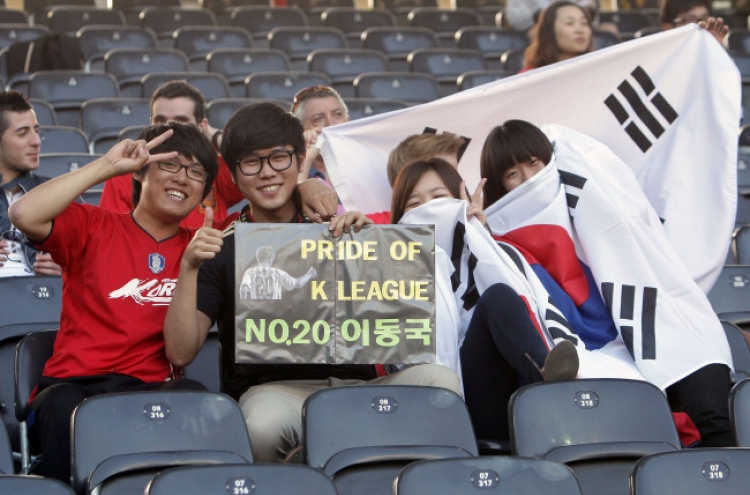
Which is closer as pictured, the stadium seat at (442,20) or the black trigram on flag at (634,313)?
the black trigram on flag at (634,313)

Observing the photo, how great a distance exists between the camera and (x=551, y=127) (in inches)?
188

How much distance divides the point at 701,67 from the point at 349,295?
217 centimetres

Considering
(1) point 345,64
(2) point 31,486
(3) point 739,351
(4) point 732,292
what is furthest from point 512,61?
(2) point 31,486

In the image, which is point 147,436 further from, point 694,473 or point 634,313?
point 634,313

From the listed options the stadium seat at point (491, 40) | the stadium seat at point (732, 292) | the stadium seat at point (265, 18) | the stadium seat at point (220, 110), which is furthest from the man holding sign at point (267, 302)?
the stadium seat at point (265, 18)

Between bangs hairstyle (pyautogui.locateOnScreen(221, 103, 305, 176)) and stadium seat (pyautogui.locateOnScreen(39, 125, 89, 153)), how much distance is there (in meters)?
2.73

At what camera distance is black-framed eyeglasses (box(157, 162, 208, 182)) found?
404cm

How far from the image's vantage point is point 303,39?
9672 mm

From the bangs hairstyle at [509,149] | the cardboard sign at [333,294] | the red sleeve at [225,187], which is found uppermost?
the bangs hairstyle at [509,149]

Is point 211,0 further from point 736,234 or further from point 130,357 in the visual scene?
→ point 130,357

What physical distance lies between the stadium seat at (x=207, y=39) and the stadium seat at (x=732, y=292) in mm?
4934

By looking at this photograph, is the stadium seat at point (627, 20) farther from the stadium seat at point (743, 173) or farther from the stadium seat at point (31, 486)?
the stadium seat at point (31, 486)

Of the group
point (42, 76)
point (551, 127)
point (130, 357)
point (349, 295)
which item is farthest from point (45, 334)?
point (42, 76)

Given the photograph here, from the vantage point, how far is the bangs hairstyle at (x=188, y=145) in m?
4.05
